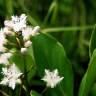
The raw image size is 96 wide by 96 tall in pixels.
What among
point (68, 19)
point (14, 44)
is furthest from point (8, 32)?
point (68, 19)

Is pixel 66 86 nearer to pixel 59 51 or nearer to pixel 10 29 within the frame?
pixel 59 51

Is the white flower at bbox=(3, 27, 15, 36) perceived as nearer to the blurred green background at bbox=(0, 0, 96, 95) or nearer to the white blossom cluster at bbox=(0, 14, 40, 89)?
the white blossom cluster at bbox=(0, 14, 40, 89)

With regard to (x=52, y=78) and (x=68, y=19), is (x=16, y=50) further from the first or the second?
(x=68, y=19)

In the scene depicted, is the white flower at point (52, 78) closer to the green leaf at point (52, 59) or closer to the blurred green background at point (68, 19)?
the green leaf at point (52, 59)

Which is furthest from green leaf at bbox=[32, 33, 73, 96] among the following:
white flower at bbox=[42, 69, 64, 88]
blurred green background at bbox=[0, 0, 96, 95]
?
blurred green background at bbox=[0, 0, 96, 95]

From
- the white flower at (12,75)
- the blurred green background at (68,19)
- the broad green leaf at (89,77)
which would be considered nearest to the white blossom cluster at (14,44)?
the white flower at (12,75)

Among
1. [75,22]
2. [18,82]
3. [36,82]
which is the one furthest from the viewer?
[75,22]

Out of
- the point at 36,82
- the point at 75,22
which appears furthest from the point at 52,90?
the point at 75,22
